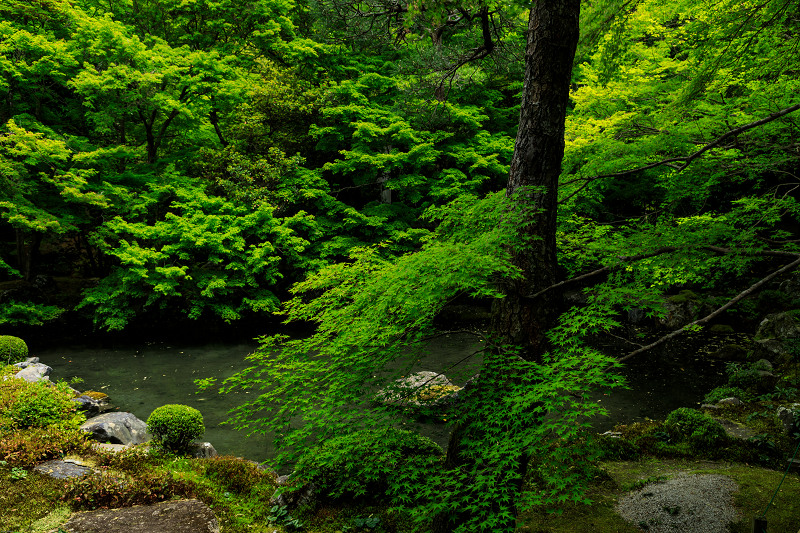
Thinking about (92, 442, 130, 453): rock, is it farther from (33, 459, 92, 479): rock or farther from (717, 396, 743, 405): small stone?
(717, 396, 743, 405): small stone

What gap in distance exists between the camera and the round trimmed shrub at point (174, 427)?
612cm

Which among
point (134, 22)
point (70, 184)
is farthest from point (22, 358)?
point (134, 22)

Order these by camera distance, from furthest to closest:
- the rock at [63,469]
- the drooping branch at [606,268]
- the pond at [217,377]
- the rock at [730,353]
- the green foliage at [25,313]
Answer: the green foliage at [25,313] → the rock at [730,353] → the pond at [217,377] → the rock at [63,469] → the drooping branch at [606,268]

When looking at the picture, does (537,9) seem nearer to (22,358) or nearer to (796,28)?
(796,28)

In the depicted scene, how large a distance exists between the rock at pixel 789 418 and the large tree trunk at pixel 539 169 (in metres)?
5.26

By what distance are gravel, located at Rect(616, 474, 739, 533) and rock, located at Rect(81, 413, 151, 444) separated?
676 cm

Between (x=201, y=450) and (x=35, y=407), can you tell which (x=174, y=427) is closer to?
(x=201, y=450)

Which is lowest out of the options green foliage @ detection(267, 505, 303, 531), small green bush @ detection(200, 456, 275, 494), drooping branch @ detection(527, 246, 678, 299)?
small green bush @ detection(200, 456, 275, 494)

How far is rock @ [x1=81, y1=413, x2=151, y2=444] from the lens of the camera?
645 cm

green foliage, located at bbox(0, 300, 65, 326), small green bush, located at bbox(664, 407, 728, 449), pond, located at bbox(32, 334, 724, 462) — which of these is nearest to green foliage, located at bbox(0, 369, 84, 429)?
pond, located at bbox(32, 334, 724, 462)

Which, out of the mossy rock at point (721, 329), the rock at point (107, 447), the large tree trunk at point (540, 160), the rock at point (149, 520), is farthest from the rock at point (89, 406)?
the mossy rock at point (721, 329)

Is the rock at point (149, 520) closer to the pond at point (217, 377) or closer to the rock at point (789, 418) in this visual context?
the pond at point (217, 377)

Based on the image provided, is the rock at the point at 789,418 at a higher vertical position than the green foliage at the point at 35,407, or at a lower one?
lower

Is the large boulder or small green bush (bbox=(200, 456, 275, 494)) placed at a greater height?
the large boulder
